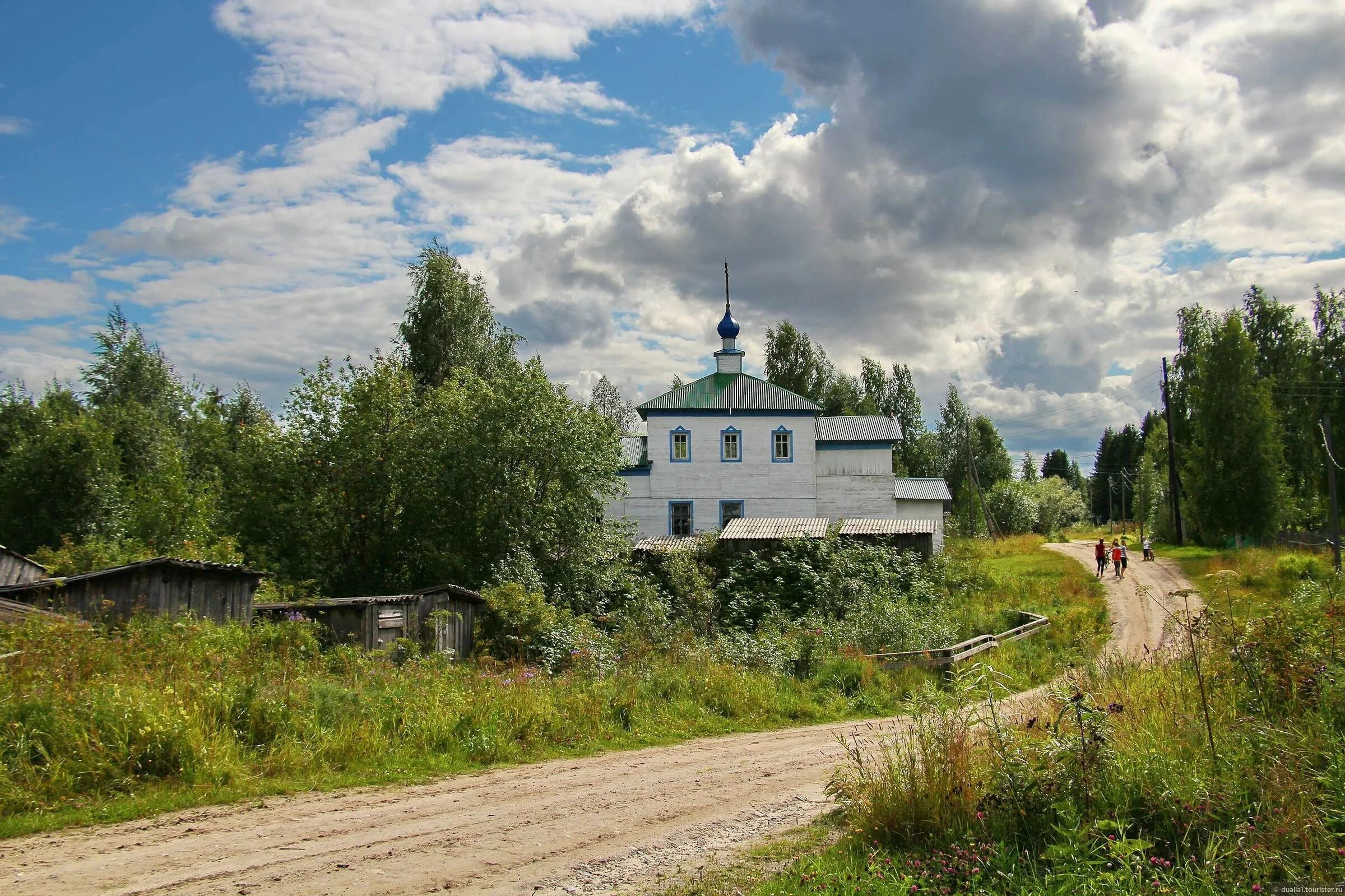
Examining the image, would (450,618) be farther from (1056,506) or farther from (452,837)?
(1056,506)

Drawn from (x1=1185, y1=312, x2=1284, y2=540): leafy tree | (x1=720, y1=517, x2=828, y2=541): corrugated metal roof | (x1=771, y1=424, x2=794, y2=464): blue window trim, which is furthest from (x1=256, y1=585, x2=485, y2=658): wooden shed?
(x1=1185, y1=312, x2=1284, y2=540): leafy tree

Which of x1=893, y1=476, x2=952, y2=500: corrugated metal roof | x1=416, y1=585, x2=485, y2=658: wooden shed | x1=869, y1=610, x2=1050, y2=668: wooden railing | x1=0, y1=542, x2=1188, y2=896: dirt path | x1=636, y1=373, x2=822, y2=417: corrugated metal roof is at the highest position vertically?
x1=636, y1=373, x2=822, y2=417: corrugated metal roof

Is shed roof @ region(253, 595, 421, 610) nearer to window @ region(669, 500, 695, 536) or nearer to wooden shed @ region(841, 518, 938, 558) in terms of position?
wooden shed @ region(841, 518, 938, 558)

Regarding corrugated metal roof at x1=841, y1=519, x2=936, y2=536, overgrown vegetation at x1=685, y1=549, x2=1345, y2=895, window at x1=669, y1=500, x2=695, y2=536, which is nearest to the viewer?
overgrown vegetation at x1=685, y1=549, x2=1345, y2=895

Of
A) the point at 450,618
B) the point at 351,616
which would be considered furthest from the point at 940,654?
the point at 351,616

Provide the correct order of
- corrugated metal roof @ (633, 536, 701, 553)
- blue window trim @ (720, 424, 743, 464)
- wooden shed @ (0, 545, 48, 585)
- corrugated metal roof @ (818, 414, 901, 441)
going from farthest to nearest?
corrugated metal roof @ (818, 414, 901, 441), blue window trim @ (720, 424, 743, 464), corrugated metal roof @ (633, 536, 701, 553), wooden shed @ (0, 545, 48, 585)

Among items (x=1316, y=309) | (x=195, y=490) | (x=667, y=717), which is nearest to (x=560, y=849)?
(x=667, y=717)

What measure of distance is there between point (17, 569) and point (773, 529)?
71.1 feet

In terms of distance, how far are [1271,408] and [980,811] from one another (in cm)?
4255

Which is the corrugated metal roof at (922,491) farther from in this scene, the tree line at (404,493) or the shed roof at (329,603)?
the shed roof at (329,603)

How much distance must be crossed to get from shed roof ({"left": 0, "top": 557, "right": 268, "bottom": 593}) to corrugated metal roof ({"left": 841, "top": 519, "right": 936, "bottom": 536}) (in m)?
20.4

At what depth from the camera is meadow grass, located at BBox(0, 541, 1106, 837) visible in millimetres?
7754

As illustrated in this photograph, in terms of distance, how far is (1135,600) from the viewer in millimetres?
28938

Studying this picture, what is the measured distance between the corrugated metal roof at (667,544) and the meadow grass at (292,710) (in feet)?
47.6
